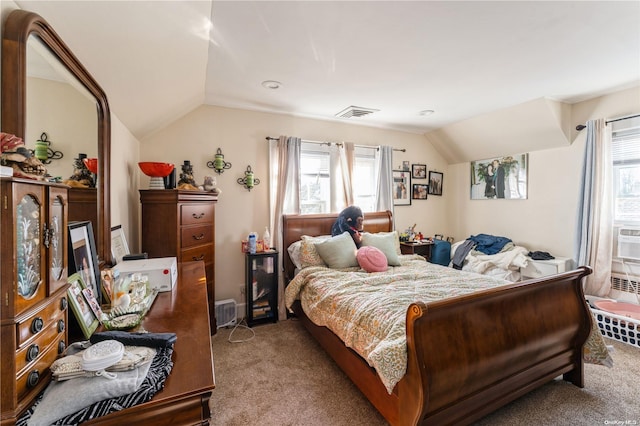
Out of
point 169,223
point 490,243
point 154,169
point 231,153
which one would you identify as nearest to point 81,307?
point 169,223

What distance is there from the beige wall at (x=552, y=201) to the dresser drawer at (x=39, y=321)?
15.0ft

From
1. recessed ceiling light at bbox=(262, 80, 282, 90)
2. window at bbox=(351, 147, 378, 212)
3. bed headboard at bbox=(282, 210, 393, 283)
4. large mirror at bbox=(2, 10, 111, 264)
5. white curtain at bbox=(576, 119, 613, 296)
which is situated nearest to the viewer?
large mirror at bbox=(2, 10, 111, 264)

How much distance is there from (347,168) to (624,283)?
329 centimetres

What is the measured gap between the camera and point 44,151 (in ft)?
3.49

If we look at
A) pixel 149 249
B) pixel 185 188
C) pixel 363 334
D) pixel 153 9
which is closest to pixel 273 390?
pixel 363 334

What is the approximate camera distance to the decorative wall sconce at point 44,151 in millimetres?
1019

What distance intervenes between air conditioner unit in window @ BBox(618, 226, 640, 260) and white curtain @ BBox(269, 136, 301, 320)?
11.6 ft

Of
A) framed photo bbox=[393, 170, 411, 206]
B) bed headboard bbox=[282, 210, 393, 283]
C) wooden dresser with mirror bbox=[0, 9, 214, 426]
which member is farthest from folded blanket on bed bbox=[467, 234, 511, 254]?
wooden dresser with mirror bbox=[0, 9, 214, 426]

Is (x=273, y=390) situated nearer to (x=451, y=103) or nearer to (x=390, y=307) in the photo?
(x=390, y=307)

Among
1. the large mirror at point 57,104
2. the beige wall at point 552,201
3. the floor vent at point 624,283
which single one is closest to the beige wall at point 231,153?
the large mirror at point 57,104

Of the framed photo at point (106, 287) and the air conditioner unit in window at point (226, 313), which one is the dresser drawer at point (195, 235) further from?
the framed photo at point (106, 287)

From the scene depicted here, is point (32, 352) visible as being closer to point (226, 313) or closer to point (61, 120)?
point (61, 120)

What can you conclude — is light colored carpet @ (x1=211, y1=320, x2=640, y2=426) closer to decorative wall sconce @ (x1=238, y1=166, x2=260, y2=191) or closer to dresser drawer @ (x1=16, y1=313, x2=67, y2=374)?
dresser drawer @ (x1=16, y1=313, x2=67, y2=374)

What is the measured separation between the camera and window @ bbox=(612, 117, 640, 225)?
295 centimetres
